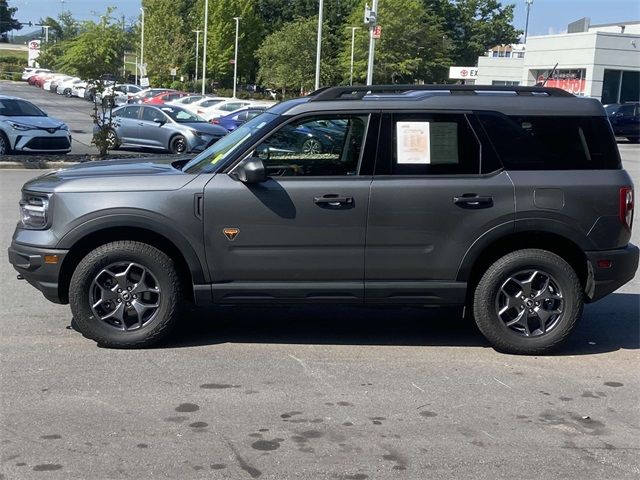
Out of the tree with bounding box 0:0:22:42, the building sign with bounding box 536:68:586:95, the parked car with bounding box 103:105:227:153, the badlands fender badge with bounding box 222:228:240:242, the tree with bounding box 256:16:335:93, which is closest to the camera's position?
the badlands fender badge with bounding box 222:228:240:242

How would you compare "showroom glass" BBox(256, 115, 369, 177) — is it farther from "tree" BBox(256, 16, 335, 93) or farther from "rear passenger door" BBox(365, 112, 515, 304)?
"tree" BBox(256, 16, 335, 93)

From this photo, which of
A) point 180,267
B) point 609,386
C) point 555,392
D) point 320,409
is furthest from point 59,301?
point 609,386

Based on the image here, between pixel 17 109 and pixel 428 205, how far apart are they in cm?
1777

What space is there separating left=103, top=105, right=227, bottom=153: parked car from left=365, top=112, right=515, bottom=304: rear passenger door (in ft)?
59.0

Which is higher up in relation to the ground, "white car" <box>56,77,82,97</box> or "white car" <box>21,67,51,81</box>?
"white car" <box>21,67,51,81</box>

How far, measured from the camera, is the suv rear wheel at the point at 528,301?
6.00 m

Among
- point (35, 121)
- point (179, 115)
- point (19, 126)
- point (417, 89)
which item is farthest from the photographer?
point (179, 115)

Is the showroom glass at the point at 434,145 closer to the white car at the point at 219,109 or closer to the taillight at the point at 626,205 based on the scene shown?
the taillight at the point at 626,205

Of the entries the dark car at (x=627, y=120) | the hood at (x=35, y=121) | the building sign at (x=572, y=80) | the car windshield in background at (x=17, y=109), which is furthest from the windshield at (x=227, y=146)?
the building sign at (x=572, y=80)

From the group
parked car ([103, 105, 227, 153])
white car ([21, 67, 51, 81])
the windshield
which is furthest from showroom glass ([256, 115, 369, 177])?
white car ([21, 67, 51, 81])

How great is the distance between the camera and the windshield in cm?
600

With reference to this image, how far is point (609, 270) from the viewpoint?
6047 millimetres

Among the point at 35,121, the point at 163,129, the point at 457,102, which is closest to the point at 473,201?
the point at 457,102

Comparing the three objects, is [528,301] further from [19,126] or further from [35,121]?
[35,121]
